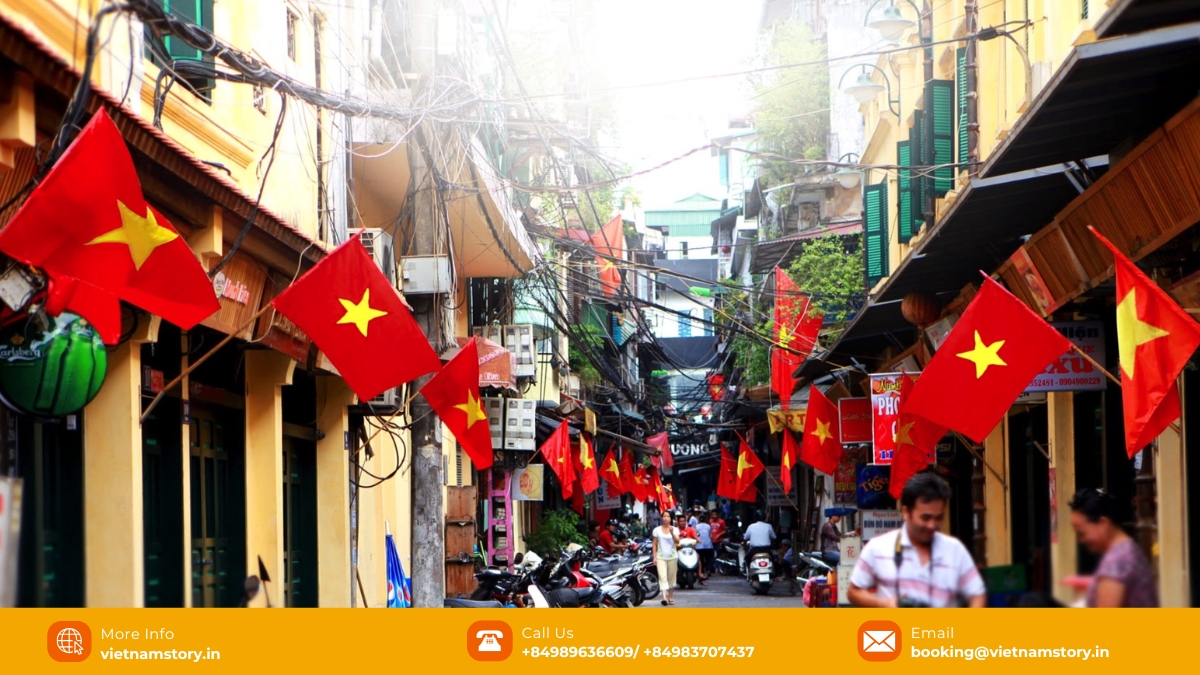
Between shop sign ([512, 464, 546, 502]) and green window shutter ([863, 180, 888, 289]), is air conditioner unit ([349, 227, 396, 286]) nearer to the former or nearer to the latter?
green window shutter ([863, 180, 888, 289])

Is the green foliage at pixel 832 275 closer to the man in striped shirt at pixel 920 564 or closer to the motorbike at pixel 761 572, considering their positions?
the motorbike at pixel 761 572

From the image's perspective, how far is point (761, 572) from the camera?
2286cm

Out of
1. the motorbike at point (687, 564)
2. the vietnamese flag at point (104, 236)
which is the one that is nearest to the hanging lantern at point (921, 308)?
the vietnamese flag at point (104, 236)

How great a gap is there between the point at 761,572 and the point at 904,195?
835 cm

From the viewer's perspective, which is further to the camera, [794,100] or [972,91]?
[794,100]

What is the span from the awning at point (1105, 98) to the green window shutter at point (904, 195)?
602cm

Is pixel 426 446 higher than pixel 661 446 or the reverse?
higher

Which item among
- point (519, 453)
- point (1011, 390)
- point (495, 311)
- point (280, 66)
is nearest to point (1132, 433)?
point (1011, 390)

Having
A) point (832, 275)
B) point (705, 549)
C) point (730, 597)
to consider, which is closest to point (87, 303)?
point (832, 275)

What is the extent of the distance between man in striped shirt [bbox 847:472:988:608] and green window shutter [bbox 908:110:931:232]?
852cm

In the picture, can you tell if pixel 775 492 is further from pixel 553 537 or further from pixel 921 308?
pixel 921 308

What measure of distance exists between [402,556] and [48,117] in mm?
11121
